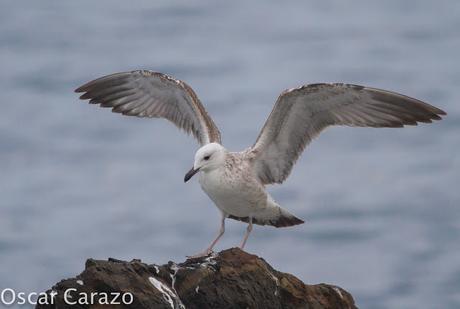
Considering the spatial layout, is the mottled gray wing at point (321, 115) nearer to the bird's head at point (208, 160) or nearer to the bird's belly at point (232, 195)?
the bird's belly at point (232, 195)

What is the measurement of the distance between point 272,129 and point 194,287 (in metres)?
3.36

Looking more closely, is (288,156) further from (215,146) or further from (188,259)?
(188,259)

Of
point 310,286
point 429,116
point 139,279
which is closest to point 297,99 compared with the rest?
point 429,116

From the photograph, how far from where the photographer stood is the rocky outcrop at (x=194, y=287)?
8.94 m

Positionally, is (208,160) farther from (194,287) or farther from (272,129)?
(194,287)

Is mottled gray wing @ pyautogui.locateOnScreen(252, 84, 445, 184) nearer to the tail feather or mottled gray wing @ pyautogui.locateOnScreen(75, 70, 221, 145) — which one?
the tail feather

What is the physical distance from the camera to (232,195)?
471 inches

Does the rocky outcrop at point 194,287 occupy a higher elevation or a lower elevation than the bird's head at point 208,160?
lower

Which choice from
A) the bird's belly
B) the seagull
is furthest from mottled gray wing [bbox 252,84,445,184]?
the bird's belly

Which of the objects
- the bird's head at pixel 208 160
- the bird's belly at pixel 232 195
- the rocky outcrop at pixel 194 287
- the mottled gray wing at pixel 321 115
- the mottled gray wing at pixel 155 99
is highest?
the mottled gray wing at pixel 155 99

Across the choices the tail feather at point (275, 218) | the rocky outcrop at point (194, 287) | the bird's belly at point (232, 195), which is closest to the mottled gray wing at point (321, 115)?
the tail feather at point (275, 218)

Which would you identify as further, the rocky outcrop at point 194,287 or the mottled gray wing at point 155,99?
the mottled gray wing at point 155,99

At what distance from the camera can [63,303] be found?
8.88 metres

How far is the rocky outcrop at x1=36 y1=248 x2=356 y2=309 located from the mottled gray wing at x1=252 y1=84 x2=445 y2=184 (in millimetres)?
2605
